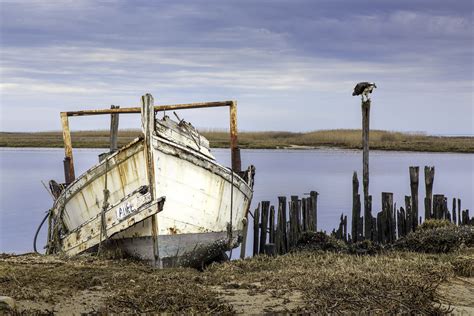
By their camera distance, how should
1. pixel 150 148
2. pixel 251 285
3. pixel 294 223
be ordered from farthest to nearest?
pixel 294 223 < pixel 150 148 < pixel 251 285

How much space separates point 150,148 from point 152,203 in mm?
978

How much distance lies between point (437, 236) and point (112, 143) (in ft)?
26.8

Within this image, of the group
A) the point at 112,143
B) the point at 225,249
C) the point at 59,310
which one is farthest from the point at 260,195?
the point at 59,310

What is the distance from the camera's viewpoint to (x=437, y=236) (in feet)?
47.6

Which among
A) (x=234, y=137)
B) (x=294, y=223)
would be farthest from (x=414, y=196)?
(x=234, y=137)

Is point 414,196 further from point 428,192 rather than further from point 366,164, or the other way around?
point 366,164

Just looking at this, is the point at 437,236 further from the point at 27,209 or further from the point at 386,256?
the point at 27,209

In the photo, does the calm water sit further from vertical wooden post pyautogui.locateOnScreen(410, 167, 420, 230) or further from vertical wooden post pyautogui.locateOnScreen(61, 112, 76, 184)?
vertical wooden post pyautogui.locateOnScreen(410, 167, 420, 230)

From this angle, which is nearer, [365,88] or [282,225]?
[282,225]

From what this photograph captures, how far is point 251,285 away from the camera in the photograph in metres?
10.6

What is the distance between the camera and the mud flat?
9.17 metres

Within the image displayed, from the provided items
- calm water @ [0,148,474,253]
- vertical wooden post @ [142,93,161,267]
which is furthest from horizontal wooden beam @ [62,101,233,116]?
calm water @ [0,148,474,253]

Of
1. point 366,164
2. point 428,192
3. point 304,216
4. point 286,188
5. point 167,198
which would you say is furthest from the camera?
point 286,188

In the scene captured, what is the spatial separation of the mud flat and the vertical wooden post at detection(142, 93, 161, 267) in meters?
0.52
